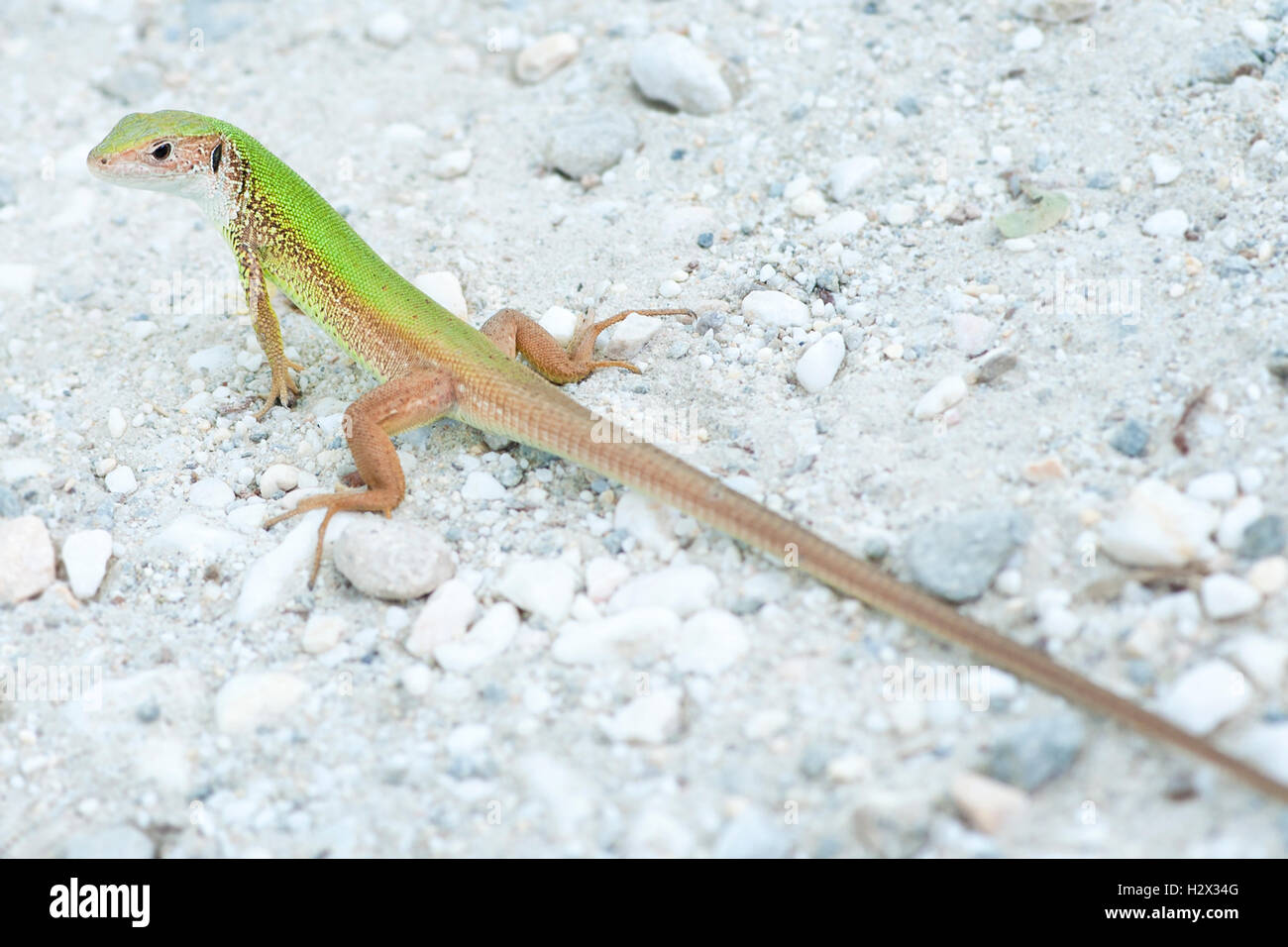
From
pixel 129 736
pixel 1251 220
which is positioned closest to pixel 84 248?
pixel 129 736

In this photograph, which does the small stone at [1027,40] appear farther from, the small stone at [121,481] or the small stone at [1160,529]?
the small stone at [121,481]

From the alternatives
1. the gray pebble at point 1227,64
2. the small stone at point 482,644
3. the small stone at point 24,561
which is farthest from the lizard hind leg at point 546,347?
the gray pebble at point 1227,64

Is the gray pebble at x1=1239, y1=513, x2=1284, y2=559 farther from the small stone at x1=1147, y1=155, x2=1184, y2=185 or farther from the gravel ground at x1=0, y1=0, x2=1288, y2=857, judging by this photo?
the small stone at x1=1147, y1=155, x2=1184, y2=185

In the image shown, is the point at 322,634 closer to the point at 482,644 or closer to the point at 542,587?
the point at 482,644

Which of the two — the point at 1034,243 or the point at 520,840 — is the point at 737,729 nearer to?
the point at 520,840

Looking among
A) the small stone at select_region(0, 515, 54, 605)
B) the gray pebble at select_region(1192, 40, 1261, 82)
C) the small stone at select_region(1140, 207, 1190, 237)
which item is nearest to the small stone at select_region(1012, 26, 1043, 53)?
the gray pebble at select_region(1192, 40, 1261, 82)
